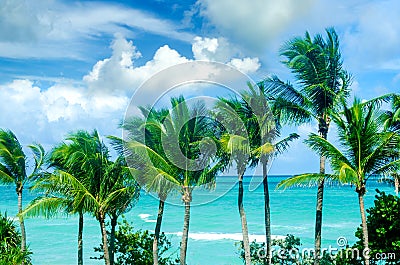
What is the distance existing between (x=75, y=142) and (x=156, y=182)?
3.02 m

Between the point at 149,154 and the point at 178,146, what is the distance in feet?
3.16

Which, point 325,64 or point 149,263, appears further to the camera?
point 149,263

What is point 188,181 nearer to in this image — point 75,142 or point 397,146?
point 75,142

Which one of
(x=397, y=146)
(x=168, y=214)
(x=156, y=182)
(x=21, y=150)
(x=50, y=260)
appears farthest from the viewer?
(x=168, y=214)

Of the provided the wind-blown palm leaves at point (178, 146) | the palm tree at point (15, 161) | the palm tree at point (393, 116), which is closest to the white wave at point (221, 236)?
the palm tree at point (15, 161)

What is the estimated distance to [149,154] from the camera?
42.8 ft

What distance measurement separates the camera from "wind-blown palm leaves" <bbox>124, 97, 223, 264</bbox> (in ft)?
43.8

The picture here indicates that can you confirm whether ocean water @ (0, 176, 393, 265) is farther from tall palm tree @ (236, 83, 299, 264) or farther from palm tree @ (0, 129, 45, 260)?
palm tree @ (0, 129, 45, 260)

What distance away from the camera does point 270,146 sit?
13.0 meters

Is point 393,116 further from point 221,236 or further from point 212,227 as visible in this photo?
point 212,227

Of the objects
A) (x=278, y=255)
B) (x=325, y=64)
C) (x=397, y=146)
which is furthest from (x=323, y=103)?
(x=278, y=255)

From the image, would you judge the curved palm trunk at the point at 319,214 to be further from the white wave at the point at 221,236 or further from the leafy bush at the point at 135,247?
the white wave at the point at 221,236

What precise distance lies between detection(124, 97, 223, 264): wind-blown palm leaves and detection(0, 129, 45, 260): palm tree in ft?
13.8

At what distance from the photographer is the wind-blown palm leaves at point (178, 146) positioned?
1335 centimetres
